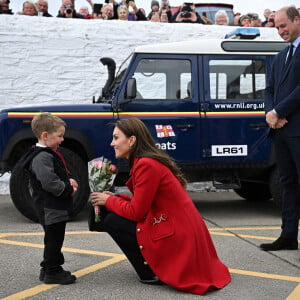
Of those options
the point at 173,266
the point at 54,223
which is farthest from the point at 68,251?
the point at 173,266

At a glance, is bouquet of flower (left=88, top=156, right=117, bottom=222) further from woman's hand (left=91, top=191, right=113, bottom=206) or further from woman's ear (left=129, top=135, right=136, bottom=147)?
woman's ear (left=129, top=135, right=136, bottom=147)

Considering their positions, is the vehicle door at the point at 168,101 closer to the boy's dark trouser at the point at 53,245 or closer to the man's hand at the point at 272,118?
the man's hand at the point at 272,118

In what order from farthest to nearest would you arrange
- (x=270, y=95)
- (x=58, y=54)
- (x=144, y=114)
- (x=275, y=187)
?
(x=58, y=54) → (x=275, y=187) → (x=144, y=114) → (x=270, y=95)

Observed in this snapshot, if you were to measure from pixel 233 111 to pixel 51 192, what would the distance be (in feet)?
11.8

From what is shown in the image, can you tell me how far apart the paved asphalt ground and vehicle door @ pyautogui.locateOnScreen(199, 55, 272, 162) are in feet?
2.78

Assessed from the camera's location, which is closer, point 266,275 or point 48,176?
point 48,176

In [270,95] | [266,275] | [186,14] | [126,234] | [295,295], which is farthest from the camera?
[186,14]

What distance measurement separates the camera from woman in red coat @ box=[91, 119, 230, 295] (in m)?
3.60

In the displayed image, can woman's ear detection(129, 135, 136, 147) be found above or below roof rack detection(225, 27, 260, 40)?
below

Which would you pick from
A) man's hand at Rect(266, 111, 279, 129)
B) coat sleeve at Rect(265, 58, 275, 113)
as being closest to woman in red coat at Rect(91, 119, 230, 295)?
man's hand at Rect(266, 111, 279, 129)

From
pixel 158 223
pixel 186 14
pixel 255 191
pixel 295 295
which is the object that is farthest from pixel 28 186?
pixel 186 14

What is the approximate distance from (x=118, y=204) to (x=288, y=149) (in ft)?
5.90

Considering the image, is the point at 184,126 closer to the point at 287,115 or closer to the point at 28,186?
the point at 28,186

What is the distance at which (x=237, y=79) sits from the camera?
6938mm
